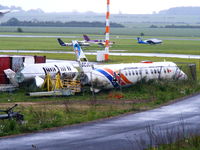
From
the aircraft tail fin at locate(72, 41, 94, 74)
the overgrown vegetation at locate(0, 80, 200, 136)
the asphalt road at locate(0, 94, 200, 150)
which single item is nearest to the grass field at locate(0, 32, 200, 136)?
the overgrown vegetation at locate(0, 80, 200, 136)

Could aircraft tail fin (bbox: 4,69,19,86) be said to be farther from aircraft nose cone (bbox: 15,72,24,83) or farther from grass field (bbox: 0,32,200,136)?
grass field (bbox: 0,32,200,136)

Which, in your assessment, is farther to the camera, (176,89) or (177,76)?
(177,76)

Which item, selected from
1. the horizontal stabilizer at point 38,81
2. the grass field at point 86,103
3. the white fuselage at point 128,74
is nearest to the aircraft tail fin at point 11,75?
the grass field at point 86,103

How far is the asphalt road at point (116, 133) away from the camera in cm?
2358

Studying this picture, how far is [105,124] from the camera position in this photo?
2936 cm

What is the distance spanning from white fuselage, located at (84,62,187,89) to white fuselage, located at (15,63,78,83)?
286cm

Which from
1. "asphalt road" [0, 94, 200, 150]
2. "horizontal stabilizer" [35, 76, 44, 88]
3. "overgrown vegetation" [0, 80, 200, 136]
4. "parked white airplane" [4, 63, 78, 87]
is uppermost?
"parked white airplane" [4, 63, 78, 87]

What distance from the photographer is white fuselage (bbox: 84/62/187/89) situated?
42938mm

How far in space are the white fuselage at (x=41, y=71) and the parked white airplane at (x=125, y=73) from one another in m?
1.58

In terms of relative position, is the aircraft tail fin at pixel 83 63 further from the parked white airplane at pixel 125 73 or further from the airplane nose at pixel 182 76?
the airplane nose at pixel 182 76

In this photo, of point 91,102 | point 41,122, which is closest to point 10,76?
point 91,102

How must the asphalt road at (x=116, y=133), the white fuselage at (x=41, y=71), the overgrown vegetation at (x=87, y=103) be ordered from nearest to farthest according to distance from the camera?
the asphalt road at (x=116, y=133)
the overgrown vegetation at (x=87, y=103)
the white fuselage at (x=41, y=71)

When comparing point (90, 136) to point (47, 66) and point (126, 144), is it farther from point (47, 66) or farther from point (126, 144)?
point (47, 66)

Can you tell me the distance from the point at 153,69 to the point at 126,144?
77.5 feet
